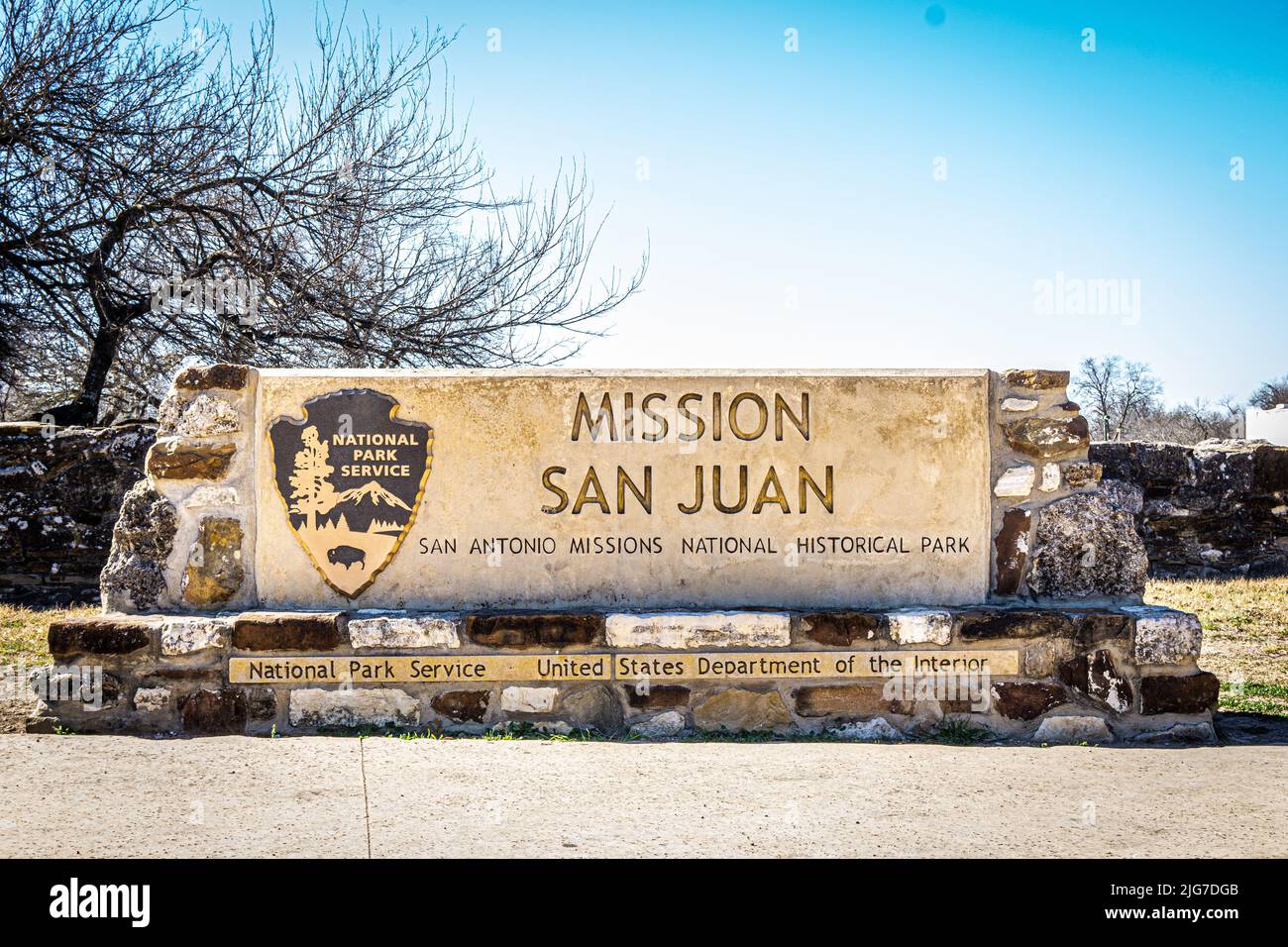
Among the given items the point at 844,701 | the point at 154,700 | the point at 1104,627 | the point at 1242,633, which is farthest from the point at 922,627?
the point at 1242,633

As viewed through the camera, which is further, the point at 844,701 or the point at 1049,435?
the point at 1049,435

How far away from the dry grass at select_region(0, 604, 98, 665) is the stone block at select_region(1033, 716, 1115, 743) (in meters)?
4.58

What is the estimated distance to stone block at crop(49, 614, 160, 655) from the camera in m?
4.56

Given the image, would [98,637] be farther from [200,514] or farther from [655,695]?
[655,695]

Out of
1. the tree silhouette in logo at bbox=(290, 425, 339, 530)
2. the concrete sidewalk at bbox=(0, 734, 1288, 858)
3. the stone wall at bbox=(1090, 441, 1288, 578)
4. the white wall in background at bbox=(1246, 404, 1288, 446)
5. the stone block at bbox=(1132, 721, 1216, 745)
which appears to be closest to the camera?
the concrete sidewalk at bbox=(0, 734, 1288, 858)

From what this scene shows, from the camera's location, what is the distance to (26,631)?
705 centimetres

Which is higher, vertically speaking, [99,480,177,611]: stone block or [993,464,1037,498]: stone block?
[993,464,1037,498]: stone block

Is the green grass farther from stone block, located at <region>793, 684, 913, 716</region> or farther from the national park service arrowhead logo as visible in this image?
the national park service arrowhead logo

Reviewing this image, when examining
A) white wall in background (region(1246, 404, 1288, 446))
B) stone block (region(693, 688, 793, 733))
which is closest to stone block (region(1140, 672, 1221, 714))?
stone block (region(693, 688, 793, 733))

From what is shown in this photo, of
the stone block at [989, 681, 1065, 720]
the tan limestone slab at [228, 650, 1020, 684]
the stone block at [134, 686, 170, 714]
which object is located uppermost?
the tan limestone slab at [228, 650, 1020, 684]

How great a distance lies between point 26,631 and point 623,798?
5124mm

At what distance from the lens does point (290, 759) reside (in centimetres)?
413

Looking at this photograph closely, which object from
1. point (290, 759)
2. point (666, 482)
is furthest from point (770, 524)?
point (290, 759)

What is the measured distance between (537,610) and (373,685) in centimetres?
75
